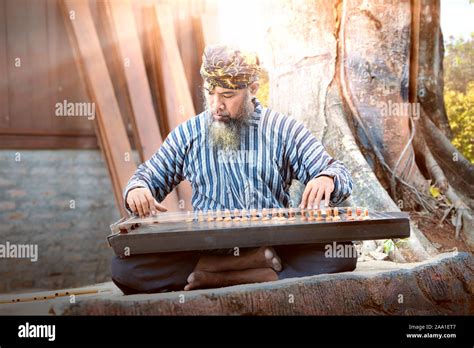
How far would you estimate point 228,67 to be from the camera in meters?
2.87

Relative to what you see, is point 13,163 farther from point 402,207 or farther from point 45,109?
point 402,207

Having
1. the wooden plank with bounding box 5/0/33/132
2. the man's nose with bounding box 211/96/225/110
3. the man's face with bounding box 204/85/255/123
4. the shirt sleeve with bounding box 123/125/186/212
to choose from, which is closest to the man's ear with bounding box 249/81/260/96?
the man's face with bounding box 204/85/255/123

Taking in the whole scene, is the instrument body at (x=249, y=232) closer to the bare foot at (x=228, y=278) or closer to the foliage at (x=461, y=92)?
the bare foot at (x=228, y=278)

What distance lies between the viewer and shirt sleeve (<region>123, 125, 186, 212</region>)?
296 cm

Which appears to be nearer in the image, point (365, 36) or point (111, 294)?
point (111, 294)

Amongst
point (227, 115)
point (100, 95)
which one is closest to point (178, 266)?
point (227, 115)

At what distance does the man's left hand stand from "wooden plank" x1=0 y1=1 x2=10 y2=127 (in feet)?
6.91

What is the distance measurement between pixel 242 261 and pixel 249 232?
1.08 feet

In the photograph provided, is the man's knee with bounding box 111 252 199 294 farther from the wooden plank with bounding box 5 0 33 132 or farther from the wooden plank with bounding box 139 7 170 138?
the wooden plank with bounding box 139 7 170 138

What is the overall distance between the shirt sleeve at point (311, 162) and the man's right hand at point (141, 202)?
0.65 meters

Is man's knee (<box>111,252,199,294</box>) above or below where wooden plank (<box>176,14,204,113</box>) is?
below

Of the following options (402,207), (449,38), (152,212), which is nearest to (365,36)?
(449,38)
